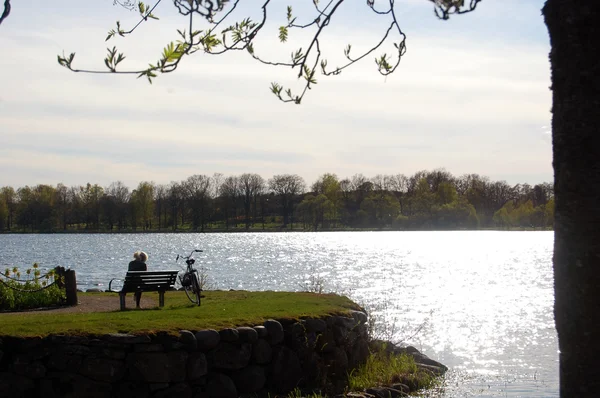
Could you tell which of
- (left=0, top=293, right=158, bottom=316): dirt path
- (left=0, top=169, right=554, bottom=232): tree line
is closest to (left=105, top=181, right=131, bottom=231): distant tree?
(left=0, top=169, right=554, bottom=232): tree line

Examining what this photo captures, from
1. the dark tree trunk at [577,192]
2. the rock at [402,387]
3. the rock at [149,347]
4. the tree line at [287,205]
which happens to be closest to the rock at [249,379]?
the rock at [149,347]

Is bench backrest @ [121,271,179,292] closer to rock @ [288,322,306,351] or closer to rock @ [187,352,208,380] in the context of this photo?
rock @ [288,322,306,351]

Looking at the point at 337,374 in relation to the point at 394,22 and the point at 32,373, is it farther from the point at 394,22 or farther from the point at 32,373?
the point at 394,22

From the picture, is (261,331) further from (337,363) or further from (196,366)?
(337,363)

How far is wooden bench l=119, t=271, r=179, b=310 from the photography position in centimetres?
1243

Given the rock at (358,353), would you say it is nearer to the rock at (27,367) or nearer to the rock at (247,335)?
the rock at (247,335)

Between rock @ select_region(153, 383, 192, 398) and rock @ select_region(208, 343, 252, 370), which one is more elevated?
rock @ select_region(208, 343, 252, 370)

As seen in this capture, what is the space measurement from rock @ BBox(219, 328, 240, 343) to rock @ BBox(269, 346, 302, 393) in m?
0.86

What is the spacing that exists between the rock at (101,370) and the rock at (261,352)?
2035mm

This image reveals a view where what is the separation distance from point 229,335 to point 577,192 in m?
7.19

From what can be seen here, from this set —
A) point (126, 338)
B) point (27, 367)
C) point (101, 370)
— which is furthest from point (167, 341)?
point (27, 367)

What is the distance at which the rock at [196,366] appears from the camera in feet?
30.7

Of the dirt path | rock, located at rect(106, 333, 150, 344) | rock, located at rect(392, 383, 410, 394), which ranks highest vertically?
rock, located at rect(106, 333, 150, 344)

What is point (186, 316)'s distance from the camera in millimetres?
10805
